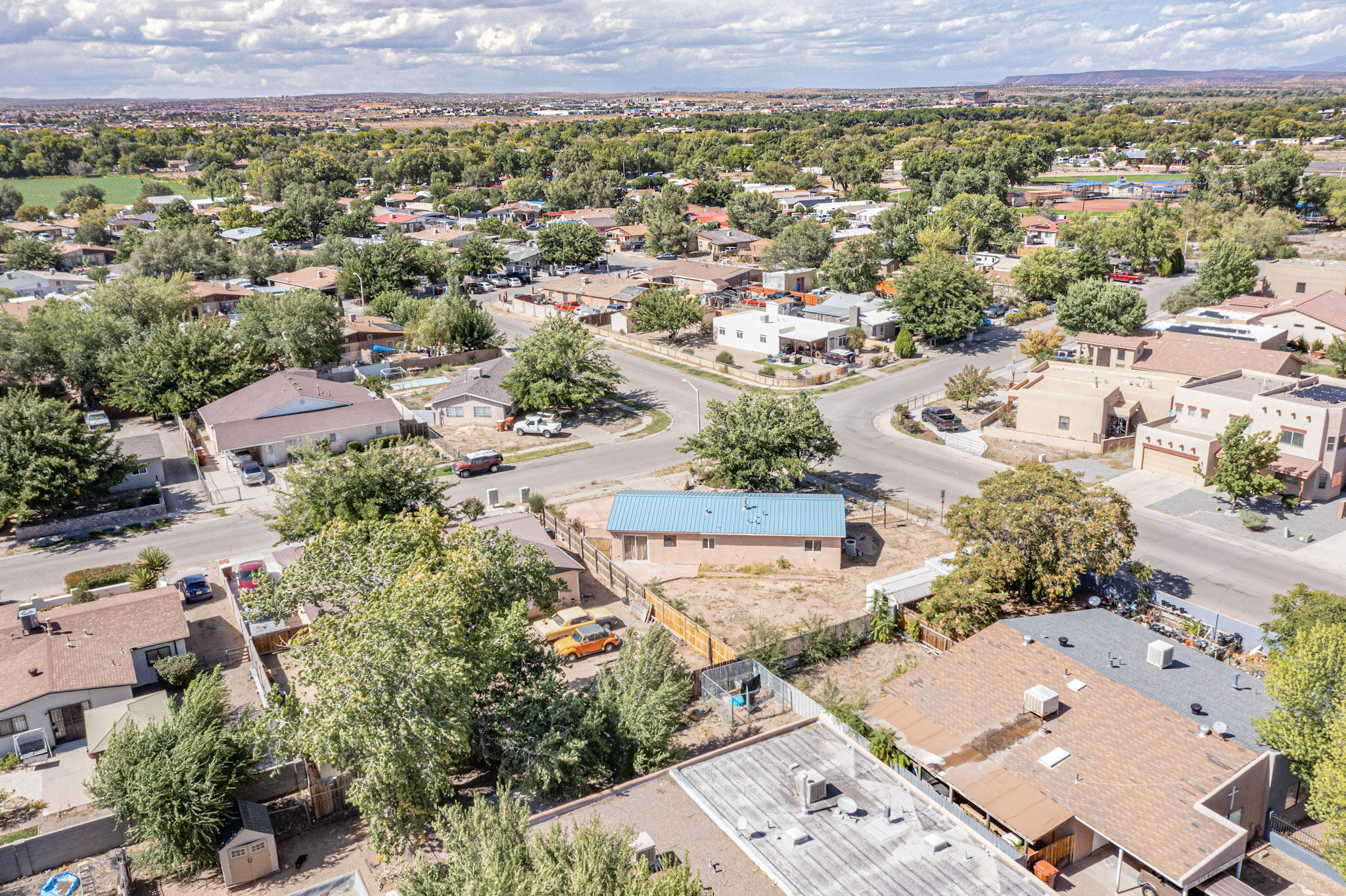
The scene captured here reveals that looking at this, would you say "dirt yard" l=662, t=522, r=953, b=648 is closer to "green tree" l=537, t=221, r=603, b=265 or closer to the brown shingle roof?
the brown shingle roof

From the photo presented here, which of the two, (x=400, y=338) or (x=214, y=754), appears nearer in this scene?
(x=214, y=754)

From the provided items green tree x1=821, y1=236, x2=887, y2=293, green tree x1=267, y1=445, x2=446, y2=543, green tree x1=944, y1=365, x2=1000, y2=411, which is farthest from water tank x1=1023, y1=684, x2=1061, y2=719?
green tree x1=821, y1=236, x2=887, y2=293

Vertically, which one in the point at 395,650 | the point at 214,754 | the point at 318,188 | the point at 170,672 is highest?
the point at 318,188

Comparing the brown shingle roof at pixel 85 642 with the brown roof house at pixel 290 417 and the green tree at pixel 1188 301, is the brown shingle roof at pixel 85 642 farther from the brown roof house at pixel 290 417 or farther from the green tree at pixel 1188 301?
the green tree at pixel 1188 301

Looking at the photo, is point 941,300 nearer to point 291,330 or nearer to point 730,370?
point 730,370

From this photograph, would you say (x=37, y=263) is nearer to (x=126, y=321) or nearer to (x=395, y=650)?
(x=126, y=321)

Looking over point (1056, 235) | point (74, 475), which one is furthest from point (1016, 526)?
point (1056, 235)

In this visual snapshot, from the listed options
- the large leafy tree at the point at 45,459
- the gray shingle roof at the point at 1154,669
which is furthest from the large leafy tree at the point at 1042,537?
the large leafy tree at the point at 45,459
